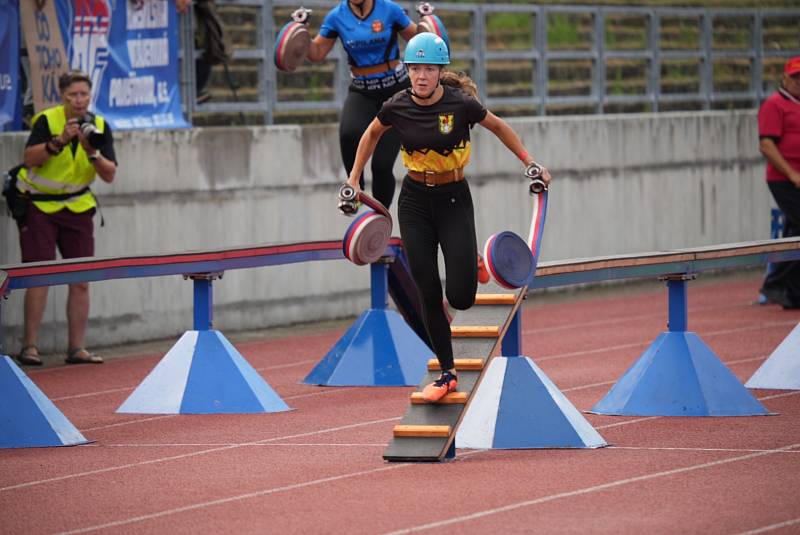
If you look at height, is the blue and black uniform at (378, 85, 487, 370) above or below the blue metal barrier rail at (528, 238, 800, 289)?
above

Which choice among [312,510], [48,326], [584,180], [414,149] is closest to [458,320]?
[414,149]

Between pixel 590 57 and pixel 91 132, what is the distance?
936 cm

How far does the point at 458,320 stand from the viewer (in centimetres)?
1055

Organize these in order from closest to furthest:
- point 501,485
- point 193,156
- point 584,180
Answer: point 501,485 < point 193,156 < point 584,180

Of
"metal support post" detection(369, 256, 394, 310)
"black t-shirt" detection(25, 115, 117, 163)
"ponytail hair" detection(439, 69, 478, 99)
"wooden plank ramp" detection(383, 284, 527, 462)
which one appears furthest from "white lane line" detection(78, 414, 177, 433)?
"ponytail hair" detection(439, 69, 478, 99)

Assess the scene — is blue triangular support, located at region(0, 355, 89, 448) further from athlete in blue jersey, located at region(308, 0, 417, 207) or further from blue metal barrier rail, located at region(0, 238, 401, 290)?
athlete in blue jersey, located at region(308, 0, 417, 207)

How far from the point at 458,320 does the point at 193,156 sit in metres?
7.03

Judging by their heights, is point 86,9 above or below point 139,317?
above

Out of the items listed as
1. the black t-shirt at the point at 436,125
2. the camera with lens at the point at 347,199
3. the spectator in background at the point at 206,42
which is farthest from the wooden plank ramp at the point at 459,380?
the spectator in background at the point at 206,42

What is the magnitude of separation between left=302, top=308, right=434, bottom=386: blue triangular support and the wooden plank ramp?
2850mm

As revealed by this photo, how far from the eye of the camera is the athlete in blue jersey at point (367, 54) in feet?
42.2

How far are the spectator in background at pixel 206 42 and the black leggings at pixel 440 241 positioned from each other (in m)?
7.65

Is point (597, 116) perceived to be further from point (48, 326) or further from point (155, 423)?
point (155, 423)

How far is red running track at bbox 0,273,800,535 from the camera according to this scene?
321 inches
